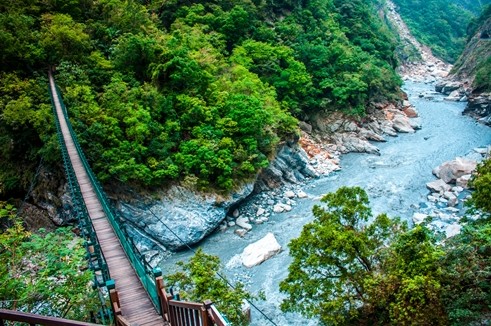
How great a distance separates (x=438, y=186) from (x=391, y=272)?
1261 cm

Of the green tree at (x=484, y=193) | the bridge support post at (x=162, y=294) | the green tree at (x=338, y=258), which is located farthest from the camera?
the green tree at (x=484, y=193)

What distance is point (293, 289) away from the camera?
10281mm

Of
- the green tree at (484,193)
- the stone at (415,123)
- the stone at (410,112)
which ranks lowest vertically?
the stone at (415,123)

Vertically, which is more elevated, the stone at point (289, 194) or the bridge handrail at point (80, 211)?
the bridge handrail at point (80, 211)

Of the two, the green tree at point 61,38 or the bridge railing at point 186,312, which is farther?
the green tree at point 61,38

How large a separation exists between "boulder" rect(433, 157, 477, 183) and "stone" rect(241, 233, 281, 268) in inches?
456

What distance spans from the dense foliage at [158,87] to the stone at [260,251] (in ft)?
12.1

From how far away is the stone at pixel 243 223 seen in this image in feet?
57.1

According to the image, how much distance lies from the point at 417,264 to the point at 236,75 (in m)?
17.2

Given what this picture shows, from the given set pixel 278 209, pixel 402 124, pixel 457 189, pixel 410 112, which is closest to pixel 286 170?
pixel 278 209

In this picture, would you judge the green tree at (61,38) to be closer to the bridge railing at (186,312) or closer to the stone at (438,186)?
the bridge railing at (186,312)

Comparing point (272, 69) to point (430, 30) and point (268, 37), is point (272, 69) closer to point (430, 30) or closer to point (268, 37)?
point (268, 37)

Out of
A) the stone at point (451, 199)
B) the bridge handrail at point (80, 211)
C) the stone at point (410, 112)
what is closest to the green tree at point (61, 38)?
the bridge handrail at point (80, 211)

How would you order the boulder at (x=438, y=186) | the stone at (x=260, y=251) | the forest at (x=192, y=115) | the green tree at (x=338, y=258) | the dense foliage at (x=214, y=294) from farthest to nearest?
the boulder at (x=438, y=186) < the stone at (x=260, y=251) < the green tree at (x=338, y=258) < the dense foliage at (x=214, y=294) < the forest at (x=192, y=115)
